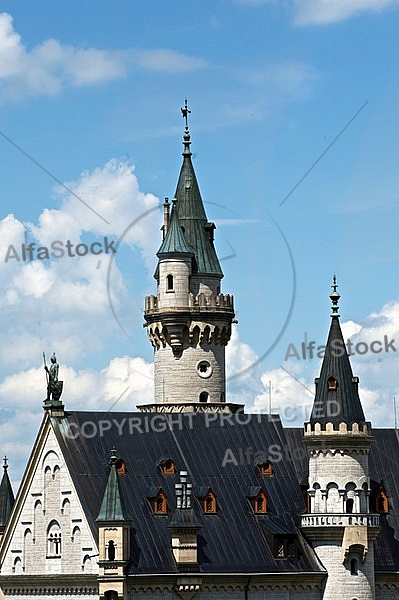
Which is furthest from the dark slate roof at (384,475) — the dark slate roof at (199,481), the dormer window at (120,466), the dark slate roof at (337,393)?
the dormer window at (120,466)

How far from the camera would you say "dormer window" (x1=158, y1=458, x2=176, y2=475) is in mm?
151500

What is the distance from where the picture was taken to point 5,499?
164 m

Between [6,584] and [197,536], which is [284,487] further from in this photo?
[6,584]

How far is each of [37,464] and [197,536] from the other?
37.4 feet

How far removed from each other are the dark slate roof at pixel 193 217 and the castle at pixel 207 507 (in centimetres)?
1398

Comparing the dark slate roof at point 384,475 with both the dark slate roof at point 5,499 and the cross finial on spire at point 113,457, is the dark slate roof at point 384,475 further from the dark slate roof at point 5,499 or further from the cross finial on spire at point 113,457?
the dark slate roof at point 5,499

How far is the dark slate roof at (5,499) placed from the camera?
16312 cm

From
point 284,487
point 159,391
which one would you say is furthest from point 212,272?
point 284,487

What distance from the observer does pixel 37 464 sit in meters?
153

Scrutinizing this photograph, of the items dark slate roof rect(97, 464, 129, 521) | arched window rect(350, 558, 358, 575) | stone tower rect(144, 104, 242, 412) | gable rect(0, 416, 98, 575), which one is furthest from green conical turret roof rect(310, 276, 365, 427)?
gable rect(0, 416, 98, 575)

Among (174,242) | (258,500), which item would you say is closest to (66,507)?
(258,500)

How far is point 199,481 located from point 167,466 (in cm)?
223

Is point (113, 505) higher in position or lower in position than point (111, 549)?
higher

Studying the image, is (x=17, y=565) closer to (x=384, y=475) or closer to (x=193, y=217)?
(x=384, y=475)
